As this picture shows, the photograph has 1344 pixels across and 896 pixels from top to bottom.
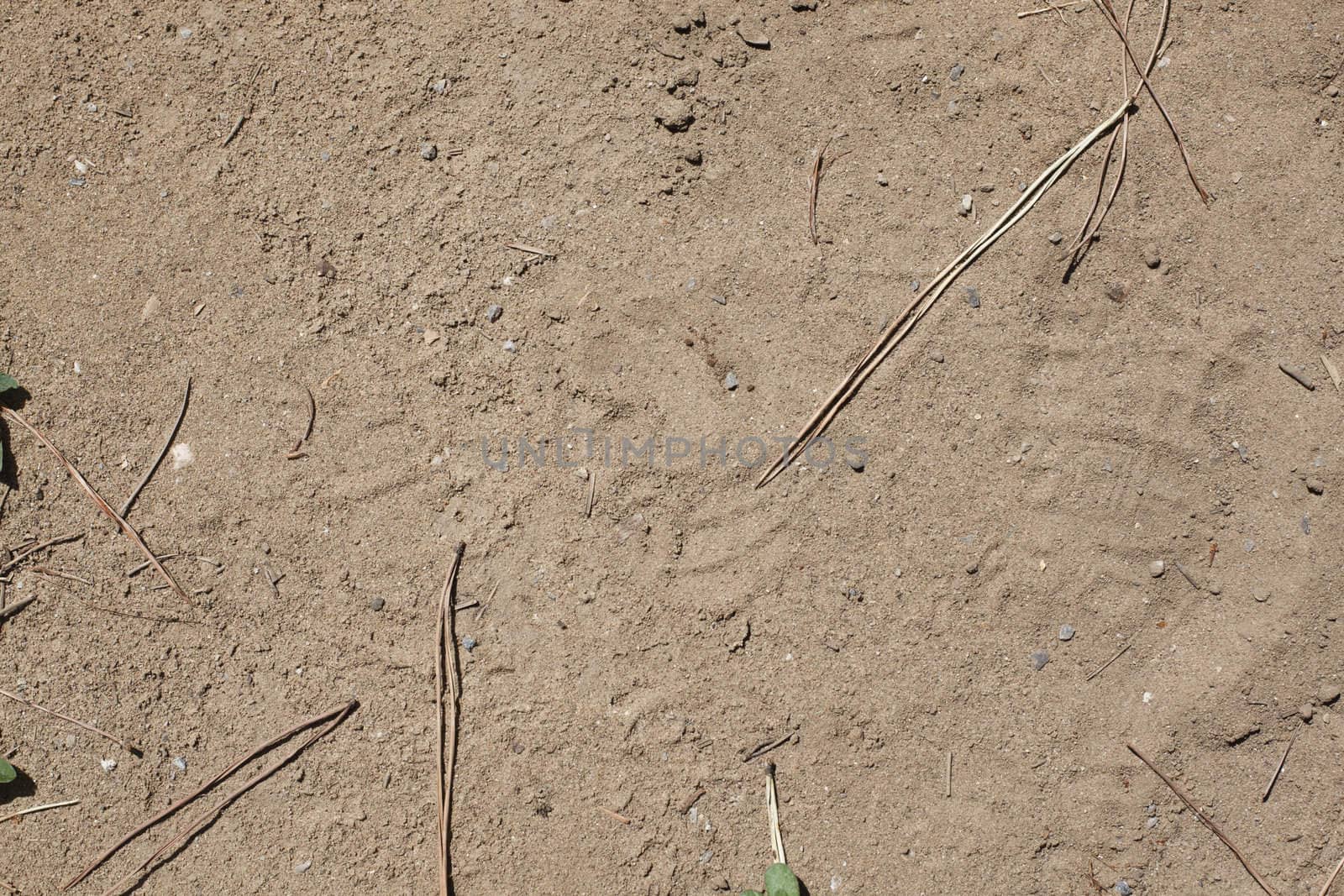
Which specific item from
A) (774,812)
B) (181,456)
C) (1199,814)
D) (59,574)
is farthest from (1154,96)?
(59,574)

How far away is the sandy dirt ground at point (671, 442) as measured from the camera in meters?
1.98

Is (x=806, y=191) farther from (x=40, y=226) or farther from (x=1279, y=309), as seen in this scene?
(x=40, y=226)

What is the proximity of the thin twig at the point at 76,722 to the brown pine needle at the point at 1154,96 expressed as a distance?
113 inches

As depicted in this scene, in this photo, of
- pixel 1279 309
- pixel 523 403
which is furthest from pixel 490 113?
pixel 1279 309

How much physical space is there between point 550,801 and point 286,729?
0.64 meters

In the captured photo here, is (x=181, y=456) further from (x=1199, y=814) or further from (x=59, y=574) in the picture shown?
(x=1199, y=814)

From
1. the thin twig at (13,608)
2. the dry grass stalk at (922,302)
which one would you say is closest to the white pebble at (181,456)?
the thin twig at (13,608)

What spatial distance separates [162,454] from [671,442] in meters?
1.24

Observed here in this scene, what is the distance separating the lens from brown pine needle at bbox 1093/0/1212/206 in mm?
2088

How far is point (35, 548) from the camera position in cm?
206

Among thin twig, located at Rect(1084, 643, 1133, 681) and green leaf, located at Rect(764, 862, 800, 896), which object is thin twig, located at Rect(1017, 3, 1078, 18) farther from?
green leaf, located at Rect(764, 862, 800, 896)

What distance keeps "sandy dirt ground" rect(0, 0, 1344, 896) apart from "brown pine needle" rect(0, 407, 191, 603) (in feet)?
0.10

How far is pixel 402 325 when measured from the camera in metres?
2.08

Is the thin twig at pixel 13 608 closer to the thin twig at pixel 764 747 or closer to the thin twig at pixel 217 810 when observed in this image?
the thin twig at pixel 217 810
